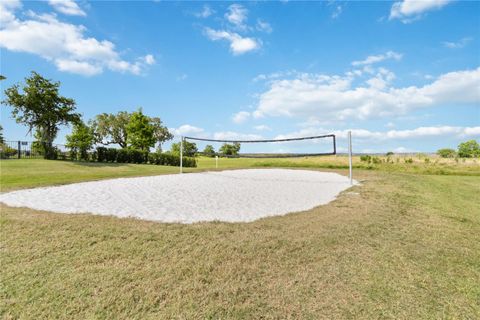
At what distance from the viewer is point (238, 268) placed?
8.94 ft

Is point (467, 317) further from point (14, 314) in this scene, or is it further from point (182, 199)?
point (182, 199)

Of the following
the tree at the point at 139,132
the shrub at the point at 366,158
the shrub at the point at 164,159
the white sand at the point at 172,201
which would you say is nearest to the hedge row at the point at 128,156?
the shrub at the point at 164,159

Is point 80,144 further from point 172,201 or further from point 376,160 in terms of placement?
point 376,160

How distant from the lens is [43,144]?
1981cm

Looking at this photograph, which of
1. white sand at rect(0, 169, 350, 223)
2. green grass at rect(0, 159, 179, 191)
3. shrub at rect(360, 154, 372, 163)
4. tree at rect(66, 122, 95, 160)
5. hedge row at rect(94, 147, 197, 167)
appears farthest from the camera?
tree at rect(66, 122, 95, 160)

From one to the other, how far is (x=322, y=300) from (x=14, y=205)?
615cm

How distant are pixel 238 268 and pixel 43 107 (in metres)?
25.1

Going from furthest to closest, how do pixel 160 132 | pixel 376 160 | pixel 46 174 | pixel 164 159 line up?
pixel 160 132 → pixel 164 159 → pixel 376 160 → pixel 46 174

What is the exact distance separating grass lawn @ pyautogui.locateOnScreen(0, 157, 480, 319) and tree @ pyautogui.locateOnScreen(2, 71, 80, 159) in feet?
68.7

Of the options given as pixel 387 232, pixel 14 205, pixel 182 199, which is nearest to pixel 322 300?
Result: pixel 387 232

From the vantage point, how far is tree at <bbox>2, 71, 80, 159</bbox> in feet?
65.2

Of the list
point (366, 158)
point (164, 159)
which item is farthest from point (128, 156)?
point (366, 158)

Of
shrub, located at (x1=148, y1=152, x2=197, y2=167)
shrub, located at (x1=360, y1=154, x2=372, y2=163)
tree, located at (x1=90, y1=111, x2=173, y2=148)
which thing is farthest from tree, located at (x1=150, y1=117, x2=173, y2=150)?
shrub, located at (x1=360, y1=154, x2=372, y2=163)

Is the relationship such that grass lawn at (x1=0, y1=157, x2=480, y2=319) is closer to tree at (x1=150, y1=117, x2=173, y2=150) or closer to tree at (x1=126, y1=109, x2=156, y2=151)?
tree at (x1=126, y1=109, x2=156, y2=151)
